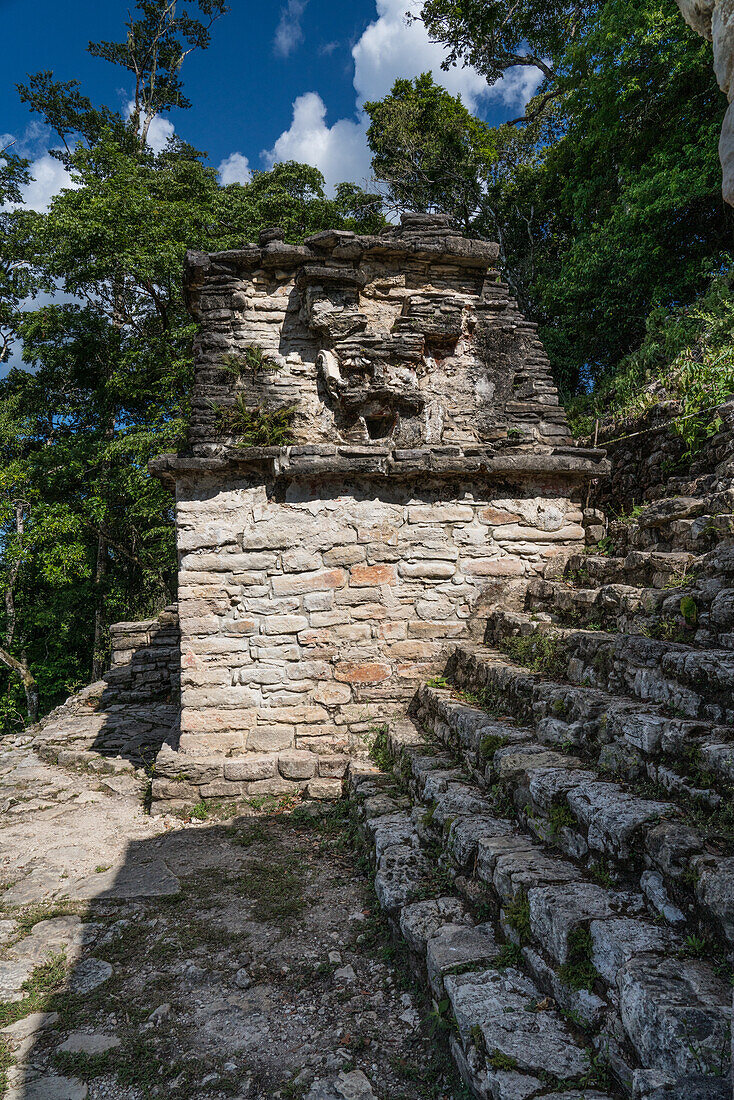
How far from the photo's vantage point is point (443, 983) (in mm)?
2242

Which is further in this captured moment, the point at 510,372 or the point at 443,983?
the point at 510,372

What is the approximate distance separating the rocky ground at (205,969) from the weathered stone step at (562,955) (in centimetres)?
30

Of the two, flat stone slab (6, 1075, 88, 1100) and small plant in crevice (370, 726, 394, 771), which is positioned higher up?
small plant in crevice (370, 726, 394, 771)

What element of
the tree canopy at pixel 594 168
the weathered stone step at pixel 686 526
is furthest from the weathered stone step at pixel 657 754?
the tree canopy at pixel 594 168

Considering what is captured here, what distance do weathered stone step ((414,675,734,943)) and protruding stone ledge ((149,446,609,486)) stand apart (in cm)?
223

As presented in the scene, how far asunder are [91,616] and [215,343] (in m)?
12.3

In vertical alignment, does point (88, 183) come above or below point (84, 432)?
above

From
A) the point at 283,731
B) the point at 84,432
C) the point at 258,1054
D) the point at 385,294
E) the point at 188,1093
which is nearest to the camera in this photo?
the point at 188,1093

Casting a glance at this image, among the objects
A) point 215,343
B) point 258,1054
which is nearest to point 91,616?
point 215,343

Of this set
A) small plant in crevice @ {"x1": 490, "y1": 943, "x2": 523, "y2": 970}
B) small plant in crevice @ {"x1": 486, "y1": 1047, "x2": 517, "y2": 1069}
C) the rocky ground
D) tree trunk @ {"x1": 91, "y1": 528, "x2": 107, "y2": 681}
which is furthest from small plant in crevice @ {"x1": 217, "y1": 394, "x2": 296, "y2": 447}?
tree trunk @ {"x1": 91, "y1": 528, "x2": 107, "y2": 681}

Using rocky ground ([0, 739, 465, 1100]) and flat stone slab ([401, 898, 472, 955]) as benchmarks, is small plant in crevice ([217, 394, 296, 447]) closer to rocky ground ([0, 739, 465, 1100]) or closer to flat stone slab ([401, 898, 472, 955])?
rocky ground ([0, 739, 465, 1100])

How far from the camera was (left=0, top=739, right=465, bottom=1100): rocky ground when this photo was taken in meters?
2.21

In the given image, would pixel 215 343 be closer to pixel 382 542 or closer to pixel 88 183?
pixel 382 542

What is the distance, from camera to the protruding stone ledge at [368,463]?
481cm
